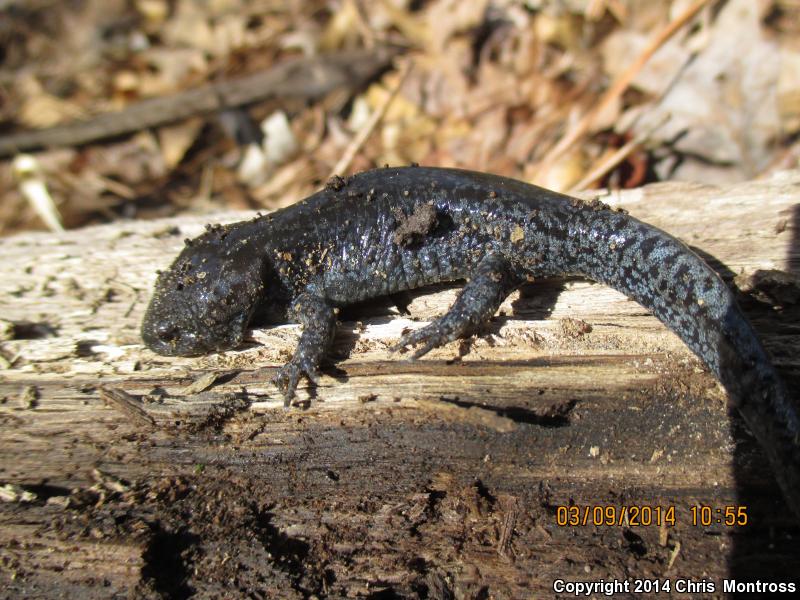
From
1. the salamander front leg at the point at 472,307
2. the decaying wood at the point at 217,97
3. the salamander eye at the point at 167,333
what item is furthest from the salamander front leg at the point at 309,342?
the decaying wood at the point at 217,97

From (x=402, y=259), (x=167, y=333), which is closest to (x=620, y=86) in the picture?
(x=402, y=259)

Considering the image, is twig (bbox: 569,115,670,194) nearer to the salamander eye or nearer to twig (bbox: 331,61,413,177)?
twig (bbox: 331,61,413,177)

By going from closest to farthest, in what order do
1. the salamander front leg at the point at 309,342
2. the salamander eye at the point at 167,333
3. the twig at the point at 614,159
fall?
the salamander front leg at the point at 309,342, the salamander eye at the point at 167,333, the twig at the point at 614,159

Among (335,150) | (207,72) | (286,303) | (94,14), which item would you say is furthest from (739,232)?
(94,14)

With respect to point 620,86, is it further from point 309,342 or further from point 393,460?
point 393,460

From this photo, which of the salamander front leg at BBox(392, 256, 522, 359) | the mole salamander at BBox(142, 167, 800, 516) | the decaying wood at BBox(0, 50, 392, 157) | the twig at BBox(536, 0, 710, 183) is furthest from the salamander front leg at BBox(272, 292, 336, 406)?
the decaying wood at BBox(0, 50, 392, 157)
